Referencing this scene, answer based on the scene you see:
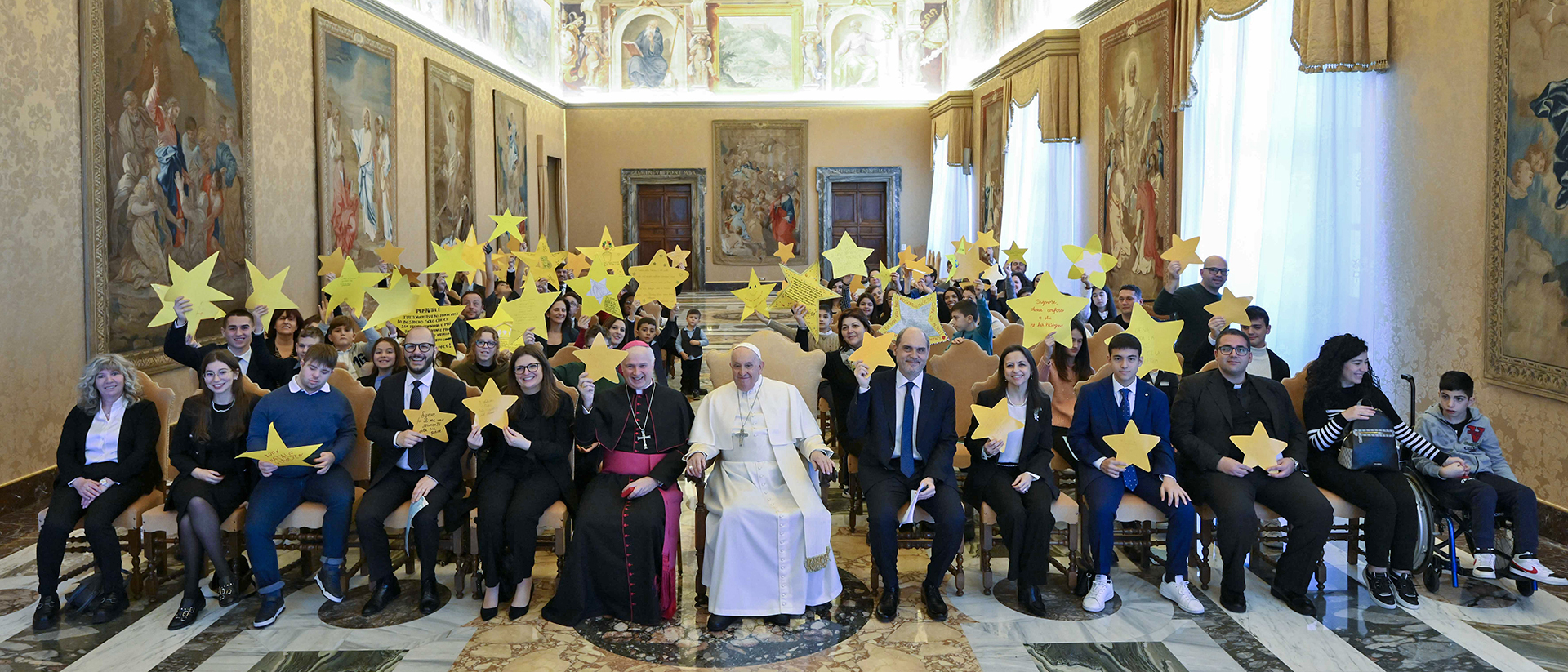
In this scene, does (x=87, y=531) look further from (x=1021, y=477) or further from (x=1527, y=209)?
(x=1527, y=209)

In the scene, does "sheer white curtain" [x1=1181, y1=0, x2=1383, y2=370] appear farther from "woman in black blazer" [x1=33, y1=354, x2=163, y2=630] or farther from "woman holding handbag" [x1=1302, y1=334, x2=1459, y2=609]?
"woman in black blazer" [x1=33, y1=354, x2=163, y2=630]

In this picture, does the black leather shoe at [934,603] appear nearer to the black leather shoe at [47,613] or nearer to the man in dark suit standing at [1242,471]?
the man in dark suit standing at [1242,471]

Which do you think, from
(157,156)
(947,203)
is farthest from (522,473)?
(947,203)

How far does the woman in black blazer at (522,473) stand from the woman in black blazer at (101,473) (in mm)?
1522

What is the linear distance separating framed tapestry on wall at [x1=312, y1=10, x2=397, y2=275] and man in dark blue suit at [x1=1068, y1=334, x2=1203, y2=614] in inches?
333

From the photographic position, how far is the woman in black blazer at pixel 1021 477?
4.67 meters

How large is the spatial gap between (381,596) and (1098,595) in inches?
131

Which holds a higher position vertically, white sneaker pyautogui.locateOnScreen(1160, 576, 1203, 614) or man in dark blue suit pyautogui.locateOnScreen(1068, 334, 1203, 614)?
man in dark blue suit pyautogui.locateOnScreen(1068, 334, 1203, 614)

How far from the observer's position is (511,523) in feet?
15.1

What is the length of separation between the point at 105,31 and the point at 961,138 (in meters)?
14.3

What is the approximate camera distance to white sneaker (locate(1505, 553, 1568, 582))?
4.63m

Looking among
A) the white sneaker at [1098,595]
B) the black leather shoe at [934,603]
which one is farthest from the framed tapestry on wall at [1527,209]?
the black leather shoe at [934,603]

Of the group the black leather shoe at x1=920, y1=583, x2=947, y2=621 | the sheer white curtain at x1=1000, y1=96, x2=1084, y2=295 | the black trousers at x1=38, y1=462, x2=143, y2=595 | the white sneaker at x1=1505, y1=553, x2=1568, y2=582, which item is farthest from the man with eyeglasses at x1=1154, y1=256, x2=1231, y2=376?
the black trousers at x1=38, y1=462, x2=143, y2=595

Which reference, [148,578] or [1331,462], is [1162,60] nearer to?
[1331,462]
